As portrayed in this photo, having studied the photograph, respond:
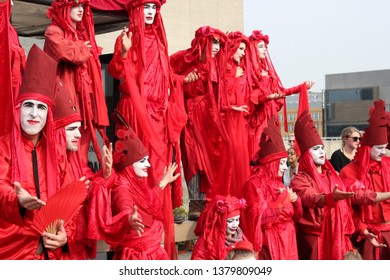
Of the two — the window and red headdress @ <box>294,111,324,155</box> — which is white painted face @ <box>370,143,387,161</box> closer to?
red headdress @ <box>294,111,324,155</box>

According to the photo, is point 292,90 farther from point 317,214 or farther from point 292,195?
point 292,195

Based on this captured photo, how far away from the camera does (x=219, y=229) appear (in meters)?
6.30

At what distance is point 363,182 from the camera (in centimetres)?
726

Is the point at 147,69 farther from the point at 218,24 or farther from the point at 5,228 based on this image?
the point at 218,24

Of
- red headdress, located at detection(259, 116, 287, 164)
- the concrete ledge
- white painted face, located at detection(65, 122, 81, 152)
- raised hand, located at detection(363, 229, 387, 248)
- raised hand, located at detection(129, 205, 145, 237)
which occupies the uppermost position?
white painted face, located at detection(65, 122, 81, 152)

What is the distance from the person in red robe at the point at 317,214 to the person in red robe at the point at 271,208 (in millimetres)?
144

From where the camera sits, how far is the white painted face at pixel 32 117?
196 inches

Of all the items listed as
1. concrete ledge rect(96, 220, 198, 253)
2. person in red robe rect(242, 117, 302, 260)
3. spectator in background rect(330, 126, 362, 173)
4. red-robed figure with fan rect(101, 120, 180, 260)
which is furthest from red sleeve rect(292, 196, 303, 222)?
spectator in background rect(330, 126, 362, 173)

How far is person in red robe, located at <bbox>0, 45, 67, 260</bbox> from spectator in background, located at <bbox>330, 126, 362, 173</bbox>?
3.77 metres

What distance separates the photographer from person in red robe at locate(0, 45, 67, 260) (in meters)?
4.90

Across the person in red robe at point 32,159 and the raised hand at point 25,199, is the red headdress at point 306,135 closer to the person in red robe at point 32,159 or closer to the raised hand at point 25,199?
the person in red robe at point 32,159

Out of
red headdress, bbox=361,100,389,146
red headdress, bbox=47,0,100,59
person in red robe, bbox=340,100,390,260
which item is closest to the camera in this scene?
red headdress, bbox=47,0,100,59

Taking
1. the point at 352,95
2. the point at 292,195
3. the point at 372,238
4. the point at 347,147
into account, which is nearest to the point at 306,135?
the point at 292,195

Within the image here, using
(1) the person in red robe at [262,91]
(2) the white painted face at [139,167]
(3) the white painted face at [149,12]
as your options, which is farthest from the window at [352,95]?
(2) the white painted face at [139,167]
